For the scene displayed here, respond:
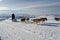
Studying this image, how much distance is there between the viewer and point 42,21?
17297 millimetres

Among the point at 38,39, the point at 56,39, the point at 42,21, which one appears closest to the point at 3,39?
the point at 38,39

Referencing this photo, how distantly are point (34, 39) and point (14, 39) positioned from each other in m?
1.08

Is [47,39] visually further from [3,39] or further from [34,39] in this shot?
[3,39]

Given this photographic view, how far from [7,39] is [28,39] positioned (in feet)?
3.75

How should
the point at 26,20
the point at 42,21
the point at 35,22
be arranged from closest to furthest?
the point at 35,22, the point at 42,21, the point at 26,20

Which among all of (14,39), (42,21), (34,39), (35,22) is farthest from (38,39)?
(42,21)

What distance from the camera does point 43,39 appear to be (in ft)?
24.4

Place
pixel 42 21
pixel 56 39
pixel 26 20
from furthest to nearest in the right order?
1. pixel 26 20
2. pixel 42 21
3. pixel 56 39

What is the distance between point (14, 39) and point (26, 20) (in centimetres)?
1182

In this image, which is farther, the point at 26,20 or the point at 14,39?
the point at 26,20

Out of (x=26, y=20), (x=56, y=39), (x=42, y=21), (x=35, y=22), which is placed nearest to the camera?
(x=56, y=39)

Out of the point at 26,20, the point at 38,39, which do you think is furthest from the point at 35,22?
the point at 38,39

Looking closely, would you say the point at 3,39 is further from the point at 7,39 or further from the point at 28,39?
the point at 28,39

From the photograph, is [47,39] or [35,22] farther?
[35,22]
